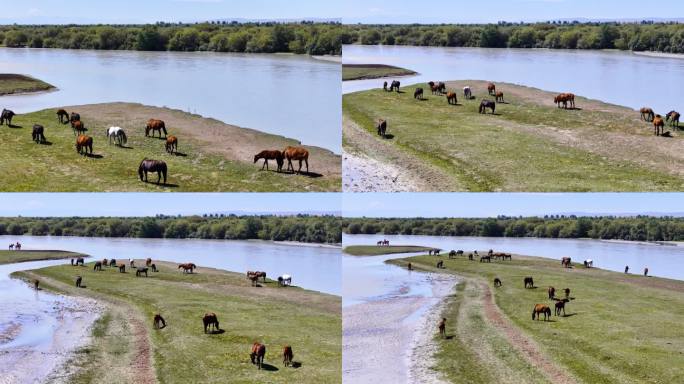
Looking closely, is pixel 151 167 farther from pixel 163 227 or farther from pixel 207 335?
pixel 163 227

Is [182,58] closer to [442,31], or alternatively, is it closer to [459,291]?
[442,31]

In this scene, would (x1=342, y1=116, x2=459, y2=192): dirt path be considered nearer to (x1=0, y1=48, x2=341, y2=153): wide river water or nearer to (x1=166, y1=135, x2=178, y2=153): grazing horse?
(x1=0, y1=48, x2=341, y2=153): wide river water

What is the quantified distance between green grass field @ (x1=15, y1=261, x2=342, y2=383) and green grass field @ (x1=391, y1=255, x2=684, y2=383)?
6474 mm

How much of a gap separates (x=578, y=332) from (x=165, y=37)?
3880 inches

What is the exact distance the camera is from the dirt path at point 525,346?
2825 cm

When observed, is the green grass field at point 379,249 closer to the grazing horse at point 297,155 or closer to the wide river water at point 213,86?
the wide river water at point 213,86

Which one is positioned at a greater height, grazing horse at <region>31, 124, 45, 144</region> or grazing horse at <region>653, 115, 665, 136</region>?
grazing horse at <region>653, 115, 665, 136</region>

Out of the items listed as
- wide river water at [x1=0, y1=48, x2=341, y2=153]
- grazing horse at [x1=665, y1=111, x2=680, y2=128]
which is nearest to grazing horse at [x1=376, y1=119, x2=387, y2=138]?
wide river water at [x1=0, y1=48, x2=341, y2=153]

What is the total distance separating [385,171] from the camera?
32.5m

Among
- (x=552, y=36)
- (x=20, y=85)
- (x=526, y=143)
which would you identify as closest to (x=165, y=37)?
(x=20, y=85)

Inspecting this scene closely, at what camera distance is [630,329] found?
3688 cm

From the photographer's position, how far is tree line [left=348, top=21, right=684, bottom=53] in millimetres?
114000

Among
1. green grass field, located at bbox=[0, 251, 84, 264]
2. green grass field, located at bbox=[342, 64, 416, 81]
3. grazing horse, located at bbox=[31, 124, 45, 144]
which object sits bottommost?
green grass field, located at bbox=[0, 251, 84, 264]

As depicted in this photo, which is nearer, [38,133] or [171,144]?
[171,144]
